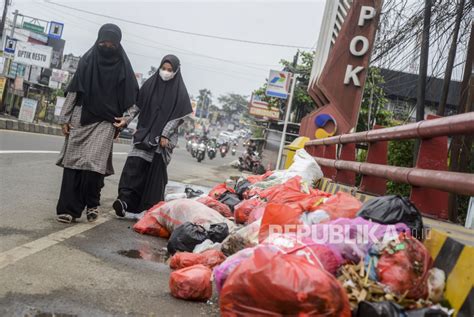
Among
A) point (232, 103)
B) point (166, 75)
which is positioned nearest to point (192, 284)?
point (166, 75)

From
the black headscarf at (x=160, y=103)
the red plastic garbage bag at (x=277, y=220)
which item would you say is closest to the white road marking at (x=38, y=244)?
the black headscarf at (x=160, y=103)

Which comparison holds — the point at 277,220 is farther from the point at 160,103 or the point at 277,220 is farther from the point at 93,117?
the point at 160,103

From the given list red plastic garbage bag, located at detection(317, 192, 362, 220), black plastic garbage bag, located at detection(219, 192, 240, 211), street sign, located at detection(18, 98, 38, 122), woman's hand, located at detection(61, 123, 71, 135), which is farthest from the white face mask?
street sign, located at detection(18, 98, 38, 122)

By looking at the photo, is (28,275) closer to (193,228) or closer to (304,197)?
(193,228)

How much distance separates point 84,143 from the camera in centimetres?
524

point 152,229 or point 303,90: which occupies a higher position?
point 303,90

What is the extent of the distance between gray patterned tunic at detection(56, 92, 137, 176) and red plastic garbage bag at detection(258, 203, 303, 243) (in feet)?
7.78

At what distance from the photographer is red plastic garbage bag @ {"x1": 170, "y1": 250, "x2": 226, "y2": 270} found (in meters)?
3.57

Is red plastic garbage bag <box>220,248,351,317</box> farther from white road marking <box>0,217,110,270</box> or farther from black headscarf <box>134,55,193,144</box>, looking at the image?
black headscarf <box>134,55,193,144</box>

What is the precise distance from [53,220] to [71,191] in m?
0.30

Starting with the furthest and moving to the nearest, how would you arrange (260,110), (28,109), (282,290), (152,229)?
(260,110)
(28,109)
(152,229)
(282,290)

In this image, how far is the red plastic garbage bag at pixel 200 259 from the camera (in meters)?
3.57

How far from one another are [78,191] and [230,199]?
1817mm

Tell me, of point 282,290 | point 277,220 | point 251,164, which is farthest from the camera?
point 251,164
